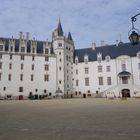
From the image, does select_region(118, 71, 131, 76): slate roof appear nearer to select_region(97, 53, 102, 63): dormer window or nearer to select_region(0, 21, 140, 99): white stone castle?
select_region(0, 21, 140, 99): white stone castle

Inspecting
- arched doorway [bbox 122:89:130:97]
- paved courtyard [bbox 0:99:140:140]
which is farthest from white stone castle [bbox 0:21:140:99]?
paved courtyard [bbox 0:99:140:140]

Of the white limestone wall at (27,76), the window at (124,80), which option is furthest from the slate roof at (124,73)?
the white limestone wall at (27,76)

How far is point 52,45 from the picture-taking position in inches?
2527

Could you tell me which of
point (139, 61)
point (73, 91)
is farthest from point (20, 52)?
point (139, 61)

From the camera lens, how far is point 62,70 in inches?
2323

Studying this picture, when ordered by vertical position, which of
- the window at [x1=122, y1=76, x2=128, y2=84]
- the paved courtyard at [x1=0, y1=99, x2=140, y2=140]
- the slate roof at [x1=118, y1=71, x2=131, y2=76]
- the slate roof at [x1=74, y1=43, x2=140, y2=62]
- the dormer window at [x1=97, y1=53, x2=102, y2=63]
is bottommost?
the paved courtyard at [x1=0, y1=99, x2=140, y2=140]

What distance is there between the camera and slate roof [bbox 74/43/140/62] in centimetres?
5967

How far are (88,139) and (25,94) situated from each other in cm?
5058

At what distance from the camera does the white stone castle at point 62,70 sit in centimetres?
5416

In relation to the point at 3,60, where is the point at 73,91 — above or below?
below

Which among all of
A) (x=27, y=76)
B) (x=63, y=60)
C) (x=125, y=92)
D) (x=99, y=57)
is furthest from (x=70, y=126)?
(x=99, y=57)

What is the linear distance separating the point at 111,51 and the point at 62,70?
738 inches

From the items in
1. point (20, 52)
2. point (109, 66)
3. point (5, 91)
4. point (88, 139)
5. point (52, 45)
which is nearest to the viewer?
point (88, 139)

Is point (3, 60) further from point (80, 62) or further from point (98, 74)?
point (98, 74)
